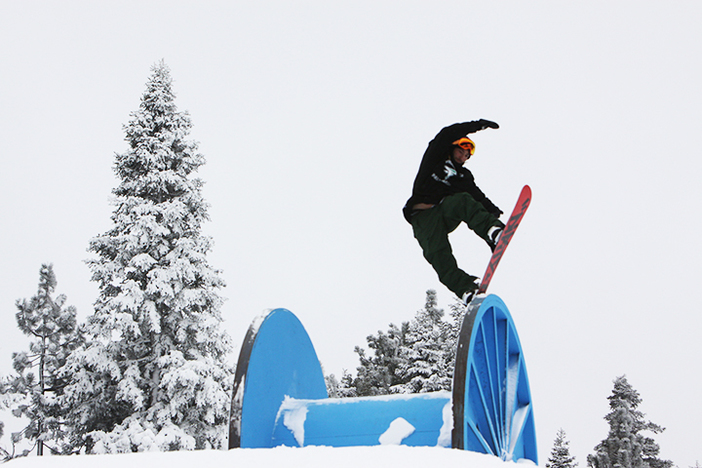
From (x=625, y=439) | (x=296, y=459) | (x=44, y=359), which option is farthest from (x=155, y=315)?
(x=625, y=439)

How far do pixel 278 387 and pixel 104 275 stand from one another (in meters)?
15.1

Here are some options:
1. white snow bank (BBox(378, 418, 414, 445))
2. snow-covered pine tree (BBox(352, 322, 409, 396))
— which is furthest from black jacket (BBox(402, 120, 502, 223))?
snow-covered pine tree (BBox(352, 322, 409, 396))

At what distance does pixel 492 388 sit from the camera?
23.4 feet

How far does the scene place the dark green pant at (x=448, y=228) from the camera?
247 inches

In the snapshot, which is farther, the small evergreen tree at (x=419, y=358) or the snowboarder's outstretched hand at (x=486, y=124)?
the small evergreen tree at (x=419, y=358)

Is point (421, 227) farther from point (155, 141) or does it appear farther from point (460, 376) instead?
point (155, 141)

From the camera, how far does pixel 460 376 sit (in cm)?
546

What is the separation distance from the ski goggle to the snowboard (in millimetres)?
663

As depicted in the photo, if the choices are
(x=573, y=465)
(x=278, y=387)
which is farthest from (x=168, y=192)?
(x=573, y=465)

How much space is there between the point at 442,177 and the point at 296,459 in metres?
3.69

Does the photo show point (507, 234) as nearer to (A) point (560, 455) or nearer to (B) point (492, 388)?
(B) point (492, 388)

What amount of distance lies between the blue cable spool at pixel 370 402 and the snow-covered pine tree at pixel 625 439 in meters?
25.9

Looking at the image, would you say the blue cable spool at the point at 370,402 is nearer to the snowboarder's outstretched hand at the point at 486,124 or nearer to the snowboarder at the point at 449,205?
the snowboarder at the point at 449,205

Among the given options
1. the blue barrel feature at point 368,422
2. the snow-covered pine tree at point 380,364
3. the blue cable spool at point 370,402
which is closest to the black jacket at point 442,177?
the blue cable spool at point 370,402
